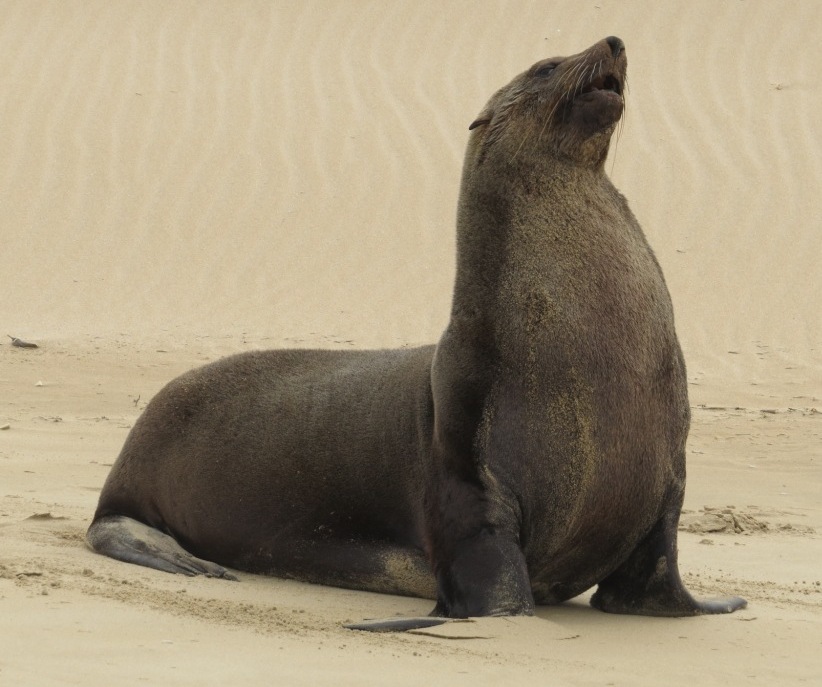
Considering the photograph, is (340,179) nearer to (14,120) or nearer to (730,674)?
(14,120)

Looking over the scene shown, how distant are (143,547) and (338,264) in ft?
46.5

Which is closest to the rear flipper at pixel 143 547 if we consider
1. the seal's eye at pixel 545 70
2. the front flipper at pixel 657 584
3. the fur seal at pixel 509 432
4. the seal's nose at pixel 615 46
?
the fur seal at pixel 509 432

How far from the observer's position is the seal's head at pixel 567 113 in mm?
5137

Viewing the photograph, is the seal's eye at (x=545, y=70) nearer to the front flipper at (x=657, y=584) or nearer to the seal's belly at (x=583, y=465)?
the seal's belly at (x=583, y=465)

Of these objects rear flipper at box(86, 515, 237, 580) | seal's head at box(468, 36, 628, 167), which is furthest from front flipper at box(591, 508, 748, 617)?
rear flipper at box(86, 515, 237, 580)

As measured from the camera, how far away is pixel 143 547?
5.74m

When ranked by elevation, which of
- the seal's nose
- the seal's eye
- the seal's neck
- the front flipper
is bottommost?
the front flipper

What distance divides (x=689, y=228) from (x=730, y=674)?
1709 centimetres

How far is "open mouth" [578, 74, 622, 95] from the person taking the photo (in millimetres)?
5211

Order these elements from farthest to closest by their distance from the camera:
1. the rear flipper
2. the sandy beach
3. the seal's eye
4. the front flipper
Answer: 1. the rear flipper
2. the seal's eye
3. the front flipper
4. the sandy beach

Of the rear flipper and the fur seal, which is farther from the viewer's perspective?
the rear flipper

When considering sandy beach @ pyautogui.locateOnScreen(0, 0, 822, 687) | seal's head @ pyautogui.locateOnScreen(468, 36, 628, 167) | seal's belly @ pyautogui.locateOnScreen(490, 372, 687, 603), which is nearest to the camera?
sandy beach @ pyautogui.locateOnScreen(0, 0, 822, 687)

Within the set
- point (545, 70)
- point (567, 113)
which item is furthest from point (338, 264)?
point (567, 113)

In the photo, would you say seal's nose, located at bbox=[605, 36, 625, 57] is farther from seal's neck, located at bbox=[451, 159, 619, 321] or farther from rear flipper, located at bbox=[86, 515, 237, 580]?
rear flipper, located at bbox=[86, 515, 237, 580]
